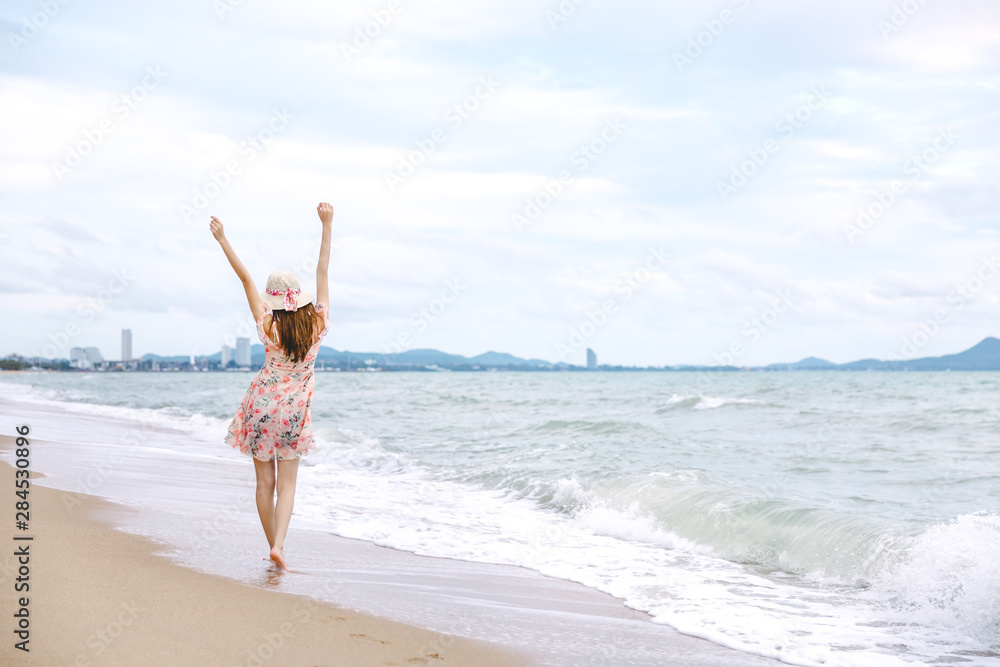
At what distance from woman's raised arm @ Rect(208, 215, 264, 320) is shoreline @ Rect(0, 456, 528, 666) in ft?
5.28

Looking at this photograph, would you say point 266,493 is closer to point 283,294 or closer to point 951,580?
point 283,294

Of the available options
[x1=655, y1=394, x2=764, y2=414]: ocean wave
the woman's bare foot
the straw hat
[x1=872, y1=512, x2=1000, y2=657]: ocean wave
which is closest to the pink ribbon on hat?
the straw hat

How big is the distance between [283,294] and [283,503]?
1360 mm

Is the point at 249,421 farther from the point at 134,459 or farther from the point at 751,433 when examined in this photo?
the point at 751,433

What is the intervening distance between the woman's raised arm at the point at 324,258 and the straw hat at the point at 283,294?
0.14 m

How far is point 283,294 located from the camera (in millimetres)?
4867

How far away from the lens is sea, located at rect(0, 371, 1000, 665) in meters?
5.05

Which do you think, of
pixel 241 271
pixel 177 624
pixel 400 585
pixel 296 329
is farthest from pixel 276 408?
pixel 177 624

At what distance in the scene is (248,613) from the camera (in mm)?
3930

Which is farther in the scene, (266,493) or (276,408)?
(266,493)

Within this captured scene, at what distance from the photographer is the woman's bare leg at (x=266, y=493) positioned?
5.16m

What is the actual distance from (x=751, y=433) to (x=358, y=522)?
12.7 meters

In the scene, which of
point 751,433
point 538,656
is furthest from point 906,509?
point 751,433

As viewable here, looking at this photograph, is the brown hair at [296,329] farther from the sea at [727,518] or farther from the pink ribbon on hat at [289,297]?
the sea at [727,518]
